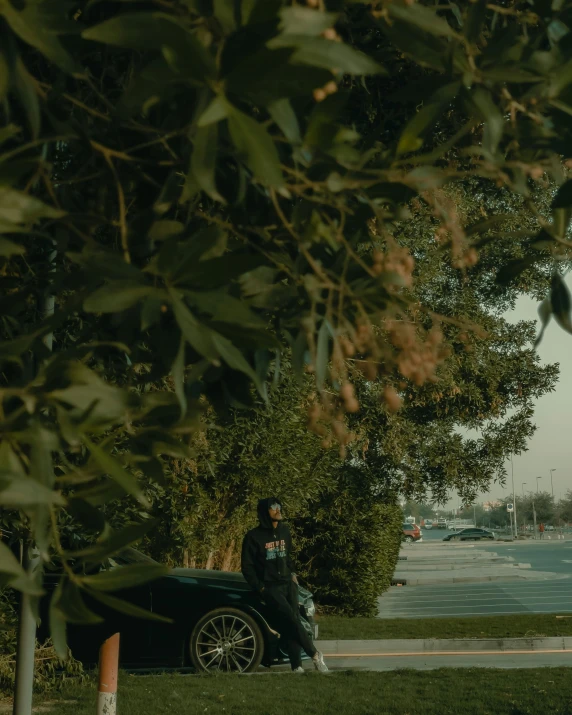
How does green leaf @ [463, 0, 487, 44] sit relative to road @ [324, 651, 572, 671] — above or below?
above

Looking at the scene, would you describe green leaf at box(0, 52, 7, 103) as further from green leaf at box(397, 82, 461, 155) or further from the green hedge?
the green hedge

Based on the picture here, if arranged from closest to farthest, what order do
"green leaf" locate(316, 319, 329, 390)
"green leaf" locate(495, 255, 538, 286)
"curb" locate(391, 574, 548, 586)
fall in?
"green leaf" locate(316, 319, 329, 390) → "green leaf" locate(495, 255, 538, 286) → "curb" locate(391, 574, 548, 586)

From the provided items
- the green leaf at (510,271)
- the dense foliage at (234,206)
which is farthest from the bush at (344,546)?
the dense foliage at (234,206)

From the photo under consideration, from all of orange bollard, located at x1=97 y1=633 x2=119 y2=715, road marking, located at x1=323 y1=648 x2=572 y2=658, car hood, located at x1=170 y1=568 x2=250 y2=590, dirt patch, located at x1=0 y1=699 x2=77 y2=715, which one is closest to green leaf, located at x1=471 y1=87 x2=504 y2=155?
orange bollard, located at x1=97 y1=633 x2=119 y2=715

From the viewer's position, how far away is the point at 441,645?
44.6 ft

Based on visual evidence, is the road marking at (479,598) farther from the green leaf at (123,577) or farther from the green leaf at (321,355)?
the green leaf at (123,577)

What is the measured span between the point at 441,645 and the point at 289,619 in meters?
4.01

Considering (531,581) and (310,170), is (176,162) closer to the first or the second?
(310,170)

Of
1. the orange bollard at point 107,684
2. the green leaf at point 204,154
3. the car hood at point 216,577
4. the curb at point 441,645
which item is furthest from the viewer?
the curb at point 441,645

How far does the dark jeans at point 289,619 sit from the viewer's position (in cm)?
1037

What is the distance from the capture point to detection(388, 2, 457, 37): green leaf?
5.28ft

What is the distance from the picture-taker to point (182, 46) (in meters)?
1.34

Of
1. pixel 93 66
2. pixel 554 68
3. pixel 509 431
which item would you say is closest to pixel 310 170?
pixel 554 68

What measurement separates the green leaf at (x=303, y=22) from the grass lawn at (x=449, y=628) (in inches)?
526
